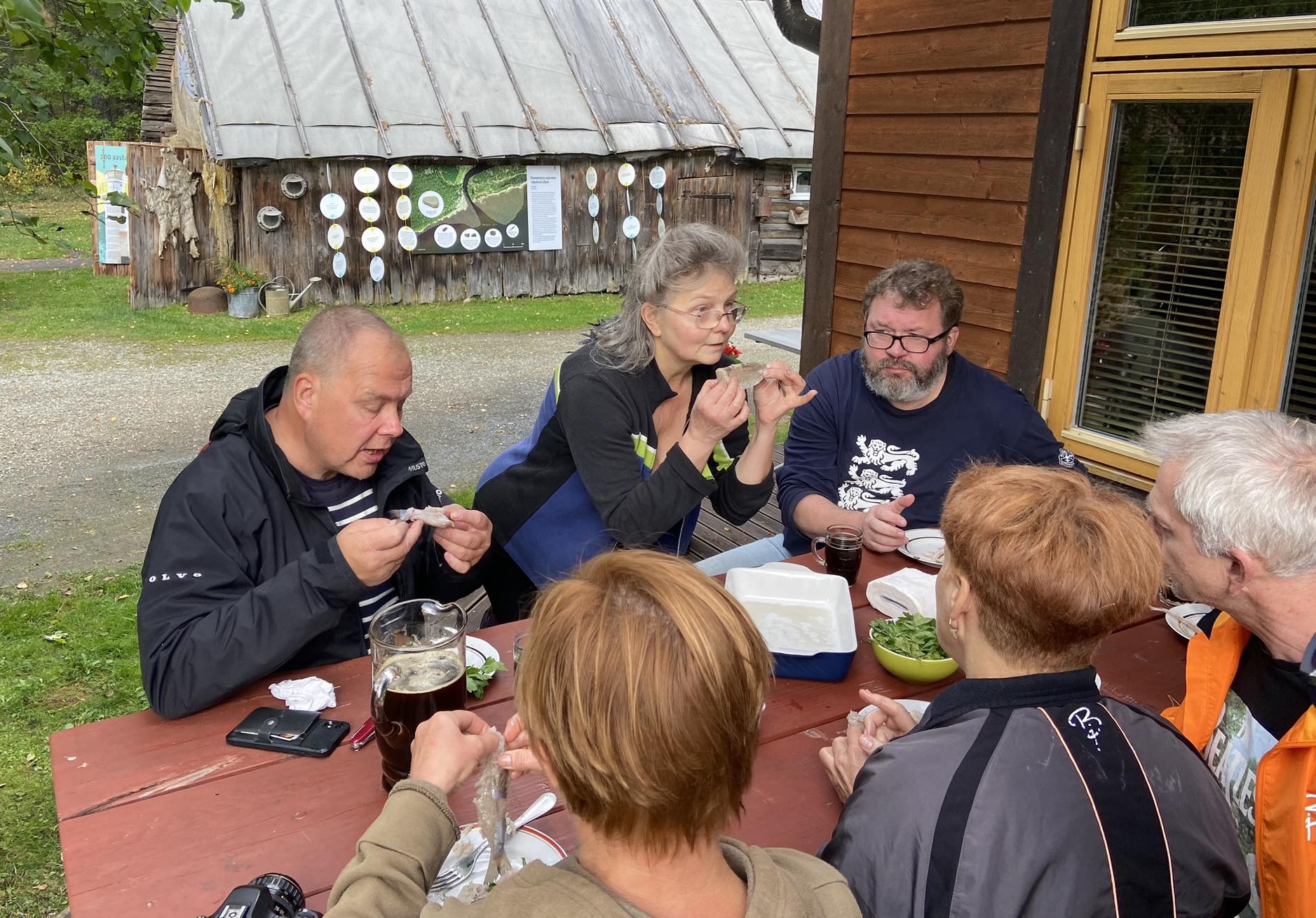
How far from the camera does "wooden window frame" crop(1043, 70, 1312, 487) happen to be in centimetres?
397

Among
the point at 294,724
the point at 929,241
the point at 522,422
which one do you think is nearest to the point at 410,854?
the point at 294,724

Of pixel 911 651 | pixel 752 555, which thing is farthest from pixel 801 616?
pixel 752 555

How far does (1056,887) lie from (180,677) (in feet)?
5.47

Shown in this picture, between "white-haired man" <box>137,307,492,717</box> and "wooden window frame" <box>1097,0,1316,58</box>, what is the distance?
355 cm

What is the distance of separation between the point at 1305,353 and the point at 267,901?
13.7 ft

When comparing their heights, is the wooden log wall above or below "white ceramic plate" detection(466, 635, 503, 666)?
above

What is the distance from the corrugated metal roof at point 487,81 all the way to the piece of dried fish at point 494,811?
13.5m

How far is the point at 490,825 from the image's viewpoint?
5.28 ft

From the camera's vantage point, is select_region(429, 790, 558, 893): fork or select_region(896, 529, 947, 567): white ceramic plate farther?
select_region(896, 529, 947, 567): white ceramic plate

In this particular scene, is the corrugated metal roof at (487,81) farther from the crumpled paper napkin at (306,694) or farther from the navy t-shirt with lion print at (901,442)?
the crumpled paper napkin at (306,694)

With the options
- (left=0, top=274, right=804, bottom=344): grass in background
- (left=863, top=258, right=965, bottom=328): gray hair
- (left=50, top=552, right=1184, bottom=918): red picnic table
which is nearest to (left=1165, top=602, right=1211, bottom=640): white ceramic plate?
(left=50, top=552, right=1184, bottom=918): red picnic table

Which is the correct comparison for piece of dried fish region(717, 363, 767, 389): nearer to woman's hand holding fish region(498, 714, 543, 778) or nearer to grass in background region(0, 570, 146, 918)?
woman's hand holding fish region(498, 714, 543, 778)

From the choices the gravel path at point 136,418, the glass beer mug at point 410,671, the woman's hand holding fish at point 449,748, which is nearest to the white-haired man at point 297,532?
the glass beer mug at point 410,671

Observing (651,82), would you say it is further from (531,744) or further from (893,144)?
(531,744)
